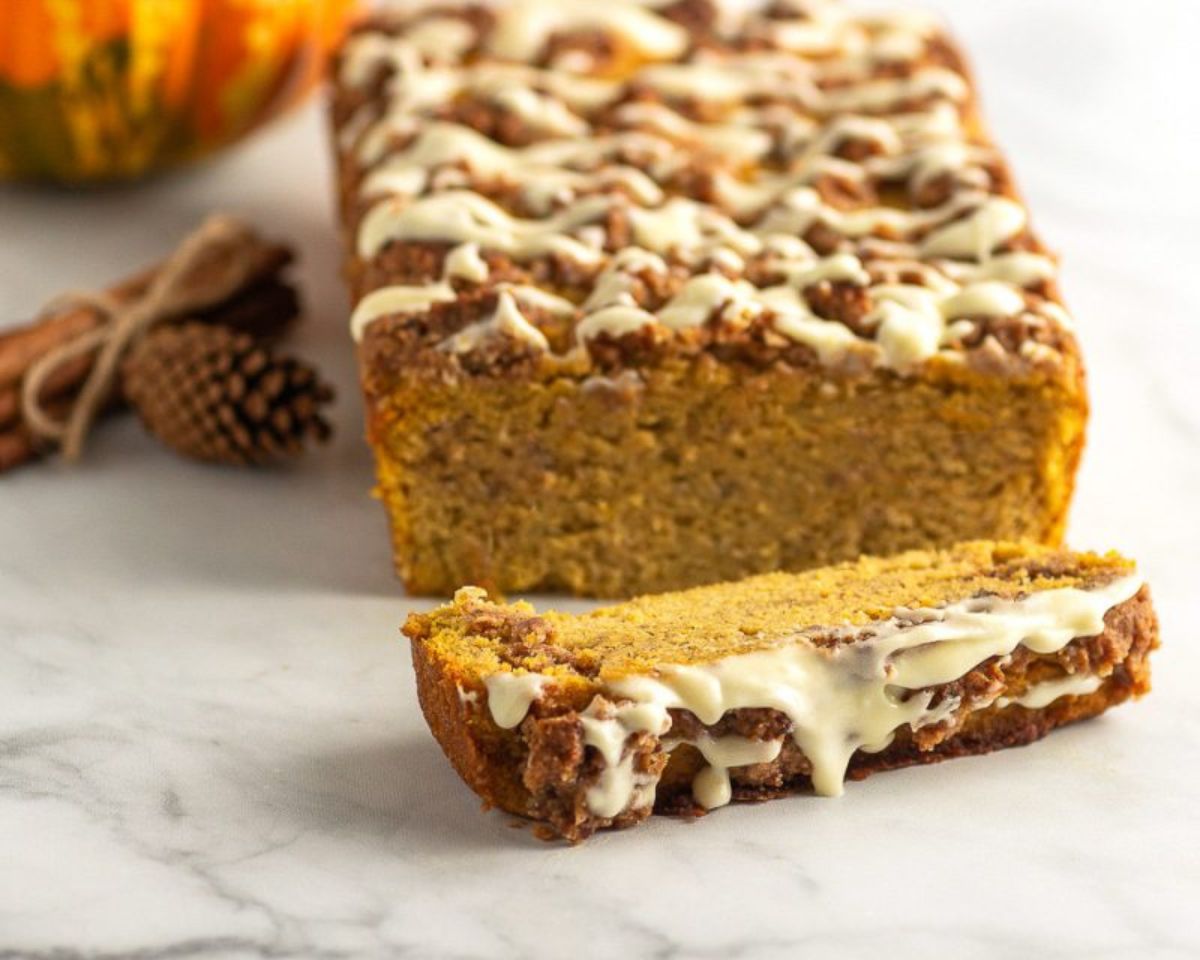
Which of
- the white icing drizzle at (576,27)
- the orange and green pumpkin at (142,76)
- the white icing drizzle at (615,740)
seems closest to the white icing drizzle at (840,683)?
the white icing drizzle at (615,740)

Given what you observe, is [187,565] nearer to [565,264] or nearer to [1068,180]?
[565,264]

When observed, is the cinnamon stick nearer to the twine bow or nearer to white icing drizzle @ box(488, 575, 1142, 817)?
the twine bow

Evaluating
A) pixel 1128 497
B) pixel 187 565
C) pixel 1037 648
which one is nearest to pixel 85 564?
pixel 187 565

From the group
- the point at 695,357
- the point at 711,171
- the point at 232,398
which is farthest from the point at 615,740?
the point at 711,171

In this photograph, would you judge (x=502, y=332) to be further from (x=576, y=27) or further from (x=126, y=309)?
(x=576, y=27)

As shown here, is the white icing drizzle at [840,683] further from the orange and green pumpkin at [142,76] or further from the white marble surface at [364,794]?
the orange and green pumpkin at [142,76]
